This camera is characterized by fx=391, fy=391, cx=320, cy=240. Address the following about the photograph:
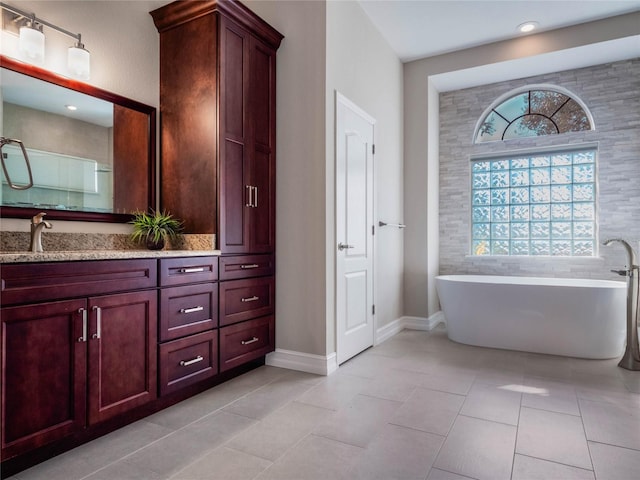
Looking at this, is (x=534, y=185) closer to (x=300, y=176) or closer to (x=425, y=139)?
(x=425, y=139)

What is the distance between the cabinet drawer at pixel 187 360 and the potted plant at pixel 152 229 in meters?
0.64

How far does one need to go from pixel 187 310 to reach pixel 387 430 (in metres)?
1.27

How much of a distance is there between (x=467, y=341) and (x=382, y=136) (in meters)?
2.12

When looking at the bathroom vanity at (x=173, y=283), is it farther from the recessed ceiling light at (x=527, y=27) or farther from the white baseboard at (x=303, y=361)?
the recessed ceiling light at (x=527, y=27)

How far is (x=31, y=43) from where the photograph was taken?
2049 mm

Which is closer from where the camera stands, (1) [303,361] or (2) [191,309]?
(2) [191,309]

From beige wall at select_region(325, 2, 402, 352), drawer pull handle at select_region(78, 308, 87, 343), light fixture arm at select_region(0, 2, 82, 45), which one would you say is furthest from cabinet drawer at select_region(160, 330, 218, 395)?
light fixture arm at select_region(0, 2, 82, 45)

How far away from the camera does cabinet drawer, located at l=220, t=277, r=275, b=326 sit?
100 inches

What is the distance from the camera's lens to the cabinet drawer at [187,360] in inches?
83.7

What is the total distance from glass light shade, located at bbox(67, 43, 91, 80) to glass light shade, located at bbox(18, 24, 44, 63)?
14 centimetres

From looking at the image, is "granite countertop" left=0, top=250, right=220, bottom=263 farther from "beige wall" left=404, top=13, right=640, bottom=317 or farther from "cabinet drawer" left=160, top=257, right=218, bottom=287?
"beige wall" left=404, top=13, right=640, bottom=317

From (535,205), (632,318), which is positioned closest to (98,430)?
(632,318)

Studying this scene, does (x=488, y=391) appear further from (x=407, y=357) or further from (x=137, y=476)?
(x=137, y=476)

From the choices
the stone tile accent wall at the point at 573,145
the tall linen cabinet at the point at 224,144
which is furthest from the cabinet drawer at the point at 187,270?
the stone tile accent wall at the point at 573,145
